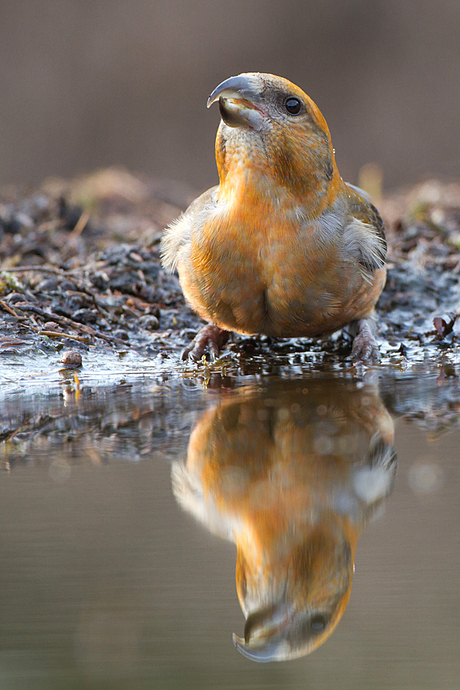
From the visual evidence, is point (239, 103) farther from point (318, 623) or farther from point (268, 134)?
point (318, 623)

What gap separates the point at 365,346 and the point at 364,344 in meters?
0.02

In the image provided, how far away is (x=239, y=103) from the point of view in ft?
12.5

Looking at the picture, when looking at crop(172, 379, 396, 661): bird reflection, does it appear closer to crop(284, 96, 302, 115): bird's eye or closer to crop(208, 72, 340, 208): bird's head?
crop(208, 72, 340, 208): bird's head

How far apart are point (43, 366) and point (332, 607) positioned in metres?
2.94

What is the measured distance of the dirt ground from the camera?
4.89 metres

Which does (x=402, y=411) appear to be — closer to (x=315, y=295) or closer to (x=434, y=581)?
(x=315, y=295)

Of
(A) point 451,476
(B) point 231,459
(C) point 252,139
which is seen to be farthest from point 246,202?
(A) point 451,476

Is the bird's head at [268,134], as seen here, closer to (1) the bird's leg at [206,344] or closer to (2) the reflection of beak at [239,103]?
(2) the reflection of beak at [239,103]

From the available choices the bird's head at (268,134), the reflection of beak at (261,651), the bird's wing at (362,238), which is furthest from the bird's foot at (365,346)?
the reflection of beak at (261,651)

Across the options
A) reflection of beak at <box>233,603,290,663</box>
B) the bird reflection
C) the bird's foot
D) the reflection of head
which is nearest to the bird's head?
the bird's foot

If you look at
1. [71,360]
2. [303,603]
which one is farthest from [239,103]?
[303,603]

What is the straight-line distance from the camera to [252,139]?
387cm

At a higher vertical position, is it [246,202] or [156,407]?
[246,202]

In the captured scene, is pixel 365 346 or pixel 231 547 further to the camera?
pixel 365 346
